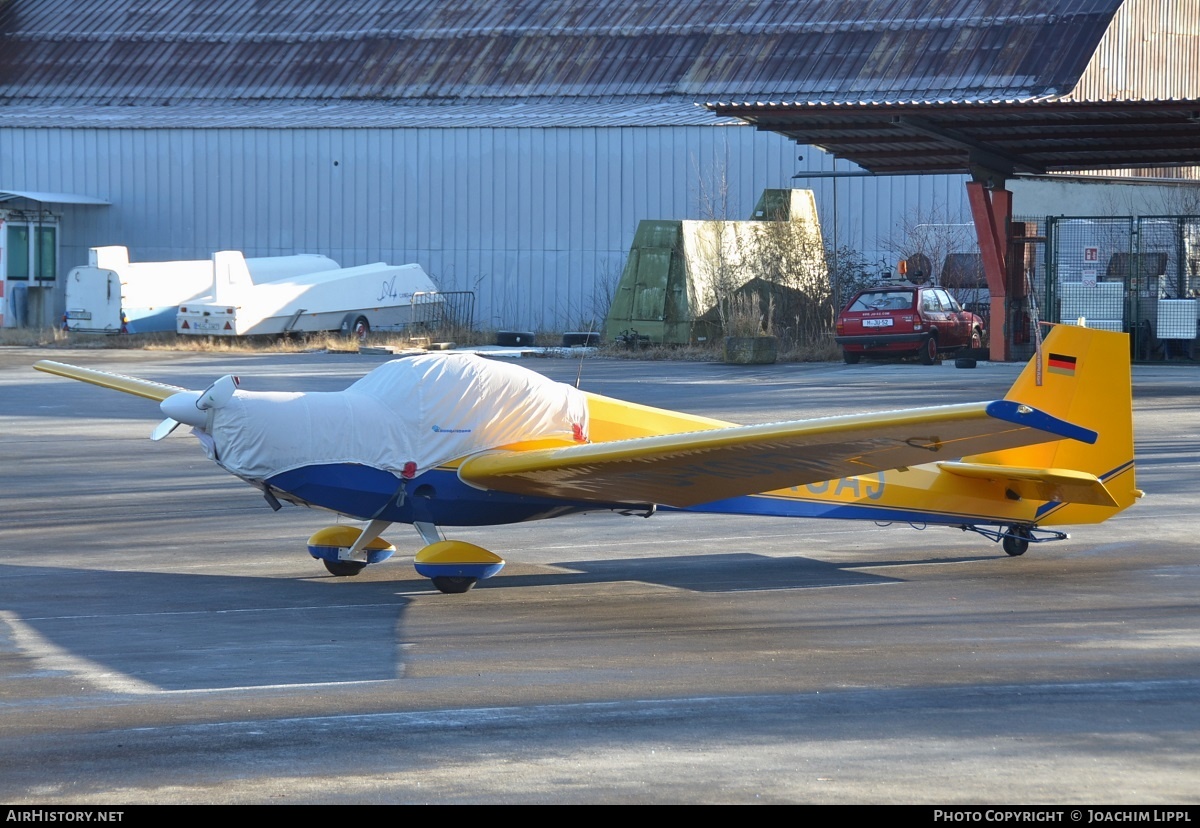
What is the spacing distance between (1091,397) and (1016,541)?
4.83 feet

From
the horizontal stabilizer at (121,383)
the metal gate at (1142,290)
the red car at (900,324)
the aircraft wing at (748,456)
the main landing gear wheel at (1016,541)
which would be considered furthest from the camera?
the red car at (900,324)

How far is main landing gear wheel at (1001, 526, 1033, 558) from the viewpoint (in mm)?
11578

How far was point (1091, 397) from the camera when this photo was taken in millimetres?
10742

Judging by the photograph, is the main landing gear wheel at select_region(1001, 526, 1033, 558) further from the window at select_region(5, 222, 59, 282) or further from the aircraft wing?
the window at select_region(5, 222, 59, 282)

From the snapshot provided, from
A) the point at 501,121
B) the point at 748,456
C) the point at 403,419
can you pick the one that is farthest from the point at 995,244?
the point at 403,419

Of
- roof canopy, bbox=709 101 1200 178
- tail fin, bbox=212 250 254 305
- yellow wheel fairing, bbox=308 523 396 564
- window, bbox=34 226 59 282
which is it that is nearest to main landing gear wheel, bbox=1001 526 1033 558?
yellow wheel fairing, bbox=308 523 396 564

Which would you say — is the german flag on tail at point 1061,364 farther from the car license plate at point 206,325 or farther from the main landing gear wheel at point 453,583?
the car license plate at point 206,325

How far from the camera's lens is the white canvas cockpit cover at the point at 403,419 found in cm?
1009

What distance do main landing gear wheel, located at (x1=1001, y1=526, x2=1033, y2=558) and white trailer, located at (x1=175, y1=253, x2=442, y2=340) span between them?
91.5 ft

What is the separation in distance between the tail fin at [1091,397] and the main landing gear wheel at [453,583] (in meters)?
3.56

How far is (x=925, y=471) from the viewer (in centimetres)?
1123

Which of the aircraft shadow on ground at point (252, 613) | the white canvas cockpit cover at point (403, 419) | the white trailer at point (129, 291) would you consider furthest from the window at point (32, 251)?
the white canvas cockpit cover at point (403, 419)

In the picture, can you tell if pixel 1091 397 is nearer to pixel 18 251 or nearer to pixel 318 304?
pixel 318 304

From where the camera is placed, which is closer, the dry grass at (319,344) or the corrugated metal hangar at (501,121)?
the dry grass at (319,344)
